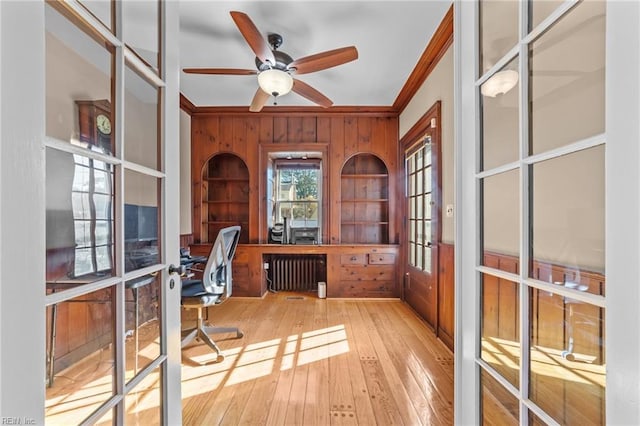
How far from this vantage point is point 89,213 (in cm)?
82

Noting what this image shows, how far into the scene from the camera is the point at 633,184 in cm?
58

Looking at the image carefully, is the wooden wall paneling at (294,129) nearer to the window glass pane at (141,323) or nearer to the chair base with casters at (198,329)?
the chair base with casters at (198,329)

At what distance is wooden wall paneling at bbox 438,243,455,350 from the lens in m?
2.53

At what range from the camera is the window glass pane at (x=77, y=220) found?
0.69 m

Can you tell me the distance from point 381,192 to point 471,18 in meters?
3.61

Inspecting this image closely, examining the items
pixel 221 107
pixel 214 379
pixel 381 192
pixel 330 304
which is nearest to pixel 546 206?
pixel 214 379

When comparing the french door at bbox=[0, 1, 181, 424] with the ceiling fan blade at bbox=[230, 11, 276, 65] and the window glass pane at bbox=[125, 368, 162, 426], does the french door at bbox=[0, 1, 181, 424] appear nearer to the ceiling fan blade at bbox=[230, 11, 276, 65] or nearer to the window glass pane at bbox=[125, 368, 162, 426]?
the window glass pane at bbox=[125, 368, 162, 426]

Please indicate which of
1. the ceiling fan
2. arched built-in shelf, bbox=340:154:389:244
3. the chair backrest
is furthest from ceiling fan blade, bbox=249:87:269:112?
arched built-in shelf, bbox=340:154:389:244

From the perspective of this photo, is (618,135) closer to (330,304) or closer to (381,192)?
(330,304)

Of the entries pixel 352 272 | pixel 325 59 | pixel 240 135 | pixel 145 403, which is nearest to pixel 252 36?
pixel 325 59

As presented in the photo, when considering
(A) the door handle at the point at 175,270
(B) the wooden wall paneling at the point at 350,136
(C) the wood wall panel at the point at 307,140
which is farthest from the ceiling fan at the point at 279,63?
(A) the door handle at the point at 175,270

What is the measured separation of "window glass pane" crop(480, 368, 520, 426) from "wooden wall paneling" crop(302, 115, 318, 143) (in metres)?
3.76

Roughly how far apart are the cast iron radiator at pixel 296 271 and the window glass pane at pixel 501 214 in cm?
372

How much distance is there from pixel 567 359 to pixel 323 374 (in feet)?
5.23
